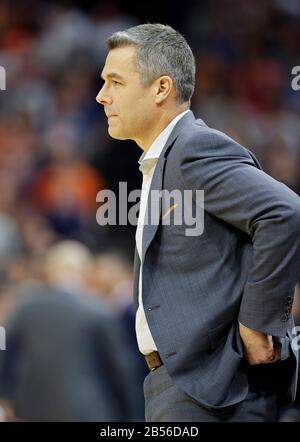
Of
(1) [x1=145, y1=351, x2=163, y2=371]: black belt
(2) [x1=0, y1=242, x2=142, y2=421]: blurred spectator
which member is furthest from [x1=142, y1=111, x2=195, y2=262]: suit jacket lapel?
(2) [x1=0, y1=242, x2=142, y2=421]: blurred spectator

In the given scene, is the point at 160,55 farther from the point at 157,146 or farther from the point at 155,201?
the point at 155,201

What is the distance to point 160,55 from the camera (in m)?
3.10

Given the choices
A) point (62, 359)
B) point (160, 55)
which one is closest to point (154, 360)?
point (160, 55)

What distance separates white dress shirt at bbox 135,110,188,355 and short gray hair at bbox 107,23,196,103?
0.10m

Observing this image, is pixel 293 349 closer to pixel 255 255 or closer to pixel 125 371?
pixel 255 255

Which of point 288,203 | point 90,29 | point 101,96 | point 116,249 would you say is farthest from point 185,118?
point 90,29

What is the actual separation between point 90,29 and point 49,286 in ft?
15.3

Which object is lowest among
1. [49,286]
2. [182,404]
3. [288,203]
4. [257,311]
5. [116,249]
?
[116,249]

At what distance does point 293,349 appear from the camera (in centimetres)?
292

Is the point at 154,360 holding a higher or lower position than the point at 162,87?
lower

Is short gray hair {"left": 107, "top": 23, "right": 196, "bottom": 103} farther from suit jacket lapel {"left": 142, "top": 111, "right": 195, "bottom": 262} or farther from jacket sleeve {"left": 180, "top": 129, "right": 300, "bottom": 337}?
jacket sleeve {"left": 180, "top": 129, "right": 300, "bottom": 337}

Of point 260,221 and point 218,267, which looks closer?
point 260,221

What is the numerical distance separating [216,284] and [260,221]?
0.80 ft

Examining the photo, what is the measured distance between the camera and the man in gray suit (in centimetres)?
273
